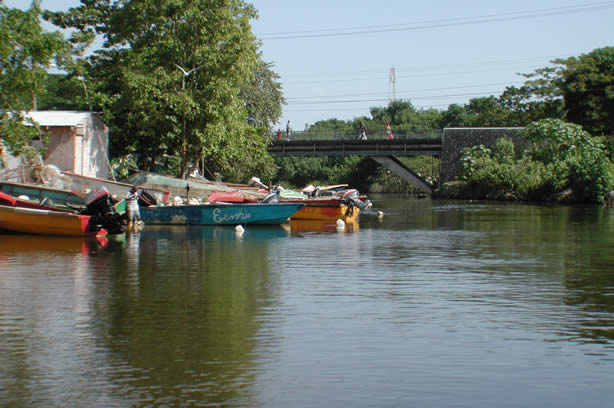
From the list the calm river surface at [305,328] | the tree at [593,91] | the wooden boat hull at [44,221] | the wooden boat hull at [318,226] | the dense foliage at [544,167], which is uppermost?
the tree at [593,91]

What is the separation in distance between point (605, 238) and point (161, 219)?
1589cm

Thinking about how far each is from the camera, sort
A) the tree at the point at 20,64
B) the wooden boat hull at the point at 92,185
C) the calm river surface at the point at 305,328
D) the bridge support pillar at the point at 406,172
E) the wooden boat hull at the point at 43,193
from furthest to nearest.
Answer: the bridge support pillar at the point at 406,172
the wooden boat hull at the point at 92,185
the wooden boat hull at the point at 43,193
the tree at the point at 20,64
the calm river surface at the point at 305,328

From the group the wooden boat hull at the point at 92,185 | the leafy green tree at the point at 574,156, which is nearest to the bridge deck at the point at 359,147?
the leafy green tree at the point at 574,156

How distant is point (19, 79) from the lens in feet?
80.5

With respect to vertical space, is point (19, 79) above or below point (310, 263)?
above

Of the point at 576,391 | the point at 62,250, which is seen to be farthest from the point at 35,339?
the point at 62,250

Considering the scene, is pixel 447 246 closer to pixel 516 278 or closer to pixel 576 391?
pixel 516 278

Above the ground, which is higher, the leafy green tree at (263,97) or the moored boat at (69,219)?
the leafy green tree at (263,97)

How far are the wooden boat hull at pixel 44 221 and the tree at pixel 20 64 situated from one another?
3.33 m

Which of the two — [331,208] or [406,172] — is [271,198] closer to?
[331,208]

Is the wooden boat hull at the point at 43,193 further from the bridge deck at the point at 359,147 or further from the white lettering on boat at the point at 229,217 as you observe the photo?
the bridge deck at the point at 359,147

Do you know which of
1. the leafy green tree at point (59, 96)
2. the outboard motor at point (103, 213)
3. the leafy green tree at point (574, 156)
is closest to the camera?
the outboard motor at point (103, 213)

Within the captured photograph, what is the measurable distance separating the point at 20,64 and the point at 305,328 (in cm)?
1908

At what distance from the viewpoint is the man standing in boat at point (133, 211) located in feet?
84.2
